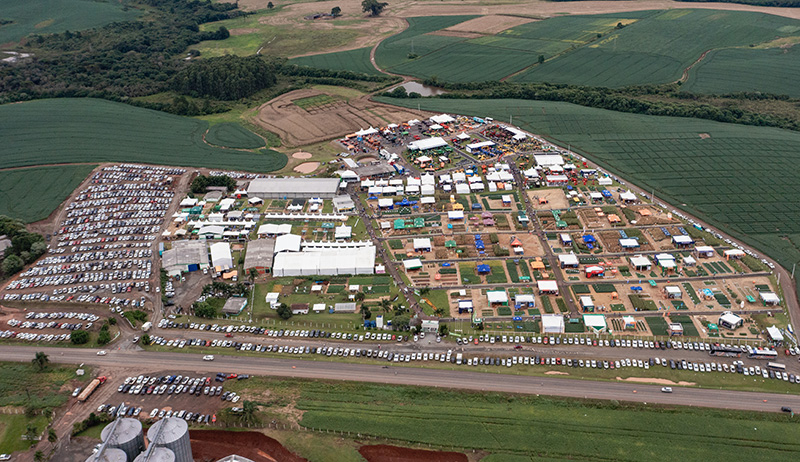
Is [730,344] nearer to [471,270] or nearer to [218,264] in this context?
[471,270]

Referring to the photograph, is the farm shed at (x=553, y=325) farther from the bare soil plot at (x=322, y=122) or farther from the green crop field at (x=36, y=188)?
the green crop field at (x=36, y=188)

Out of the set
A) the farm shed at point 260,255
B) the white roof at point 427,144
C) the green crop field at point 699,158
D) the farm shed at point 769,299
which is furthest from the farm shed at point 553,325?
the white roof at point 427,144

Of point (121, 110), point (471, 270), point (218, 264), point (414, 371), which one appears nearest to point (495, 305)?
point (471, 270)

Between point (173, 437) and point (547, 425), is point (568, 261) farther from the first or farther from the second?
point (173, 437)

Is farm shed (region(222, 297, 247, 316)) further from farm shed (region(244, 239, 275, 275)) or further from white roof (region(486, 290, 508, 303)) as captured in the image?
white roof (region(486, 290, 508, 303))

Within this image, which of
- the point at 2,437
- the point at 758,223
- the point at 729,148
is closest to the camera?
the point at 2,437

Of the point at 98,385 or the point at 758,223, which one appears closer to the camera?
the point at 98,385

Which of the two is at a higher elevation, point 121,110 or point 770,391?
point 121,110
